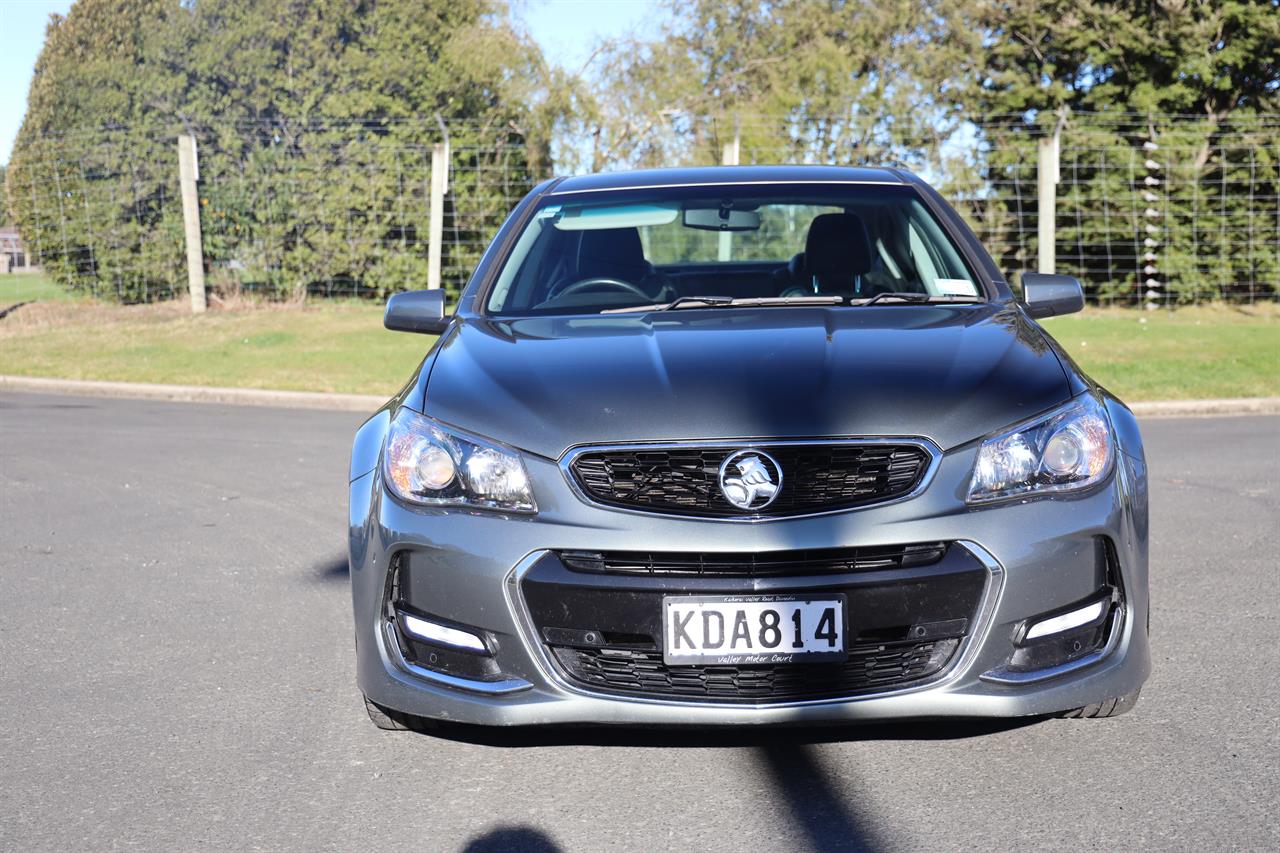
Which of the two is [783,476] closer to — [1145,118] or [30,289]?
[30,289]

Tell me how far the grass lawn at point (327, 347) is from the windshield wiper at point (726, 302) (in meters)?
7.36

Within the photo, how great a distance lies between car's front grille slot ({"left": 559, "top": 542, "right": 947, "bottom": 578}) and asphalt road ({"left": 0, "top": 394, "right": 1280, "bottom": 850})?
53 cm

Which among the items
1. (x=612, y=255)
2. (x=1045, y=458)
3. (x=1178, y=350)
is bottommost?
(x=1178, y=350)

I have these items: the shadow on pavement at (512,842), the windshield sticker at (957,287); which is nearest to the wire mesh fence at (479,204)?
the windshield sticker at (957,287)

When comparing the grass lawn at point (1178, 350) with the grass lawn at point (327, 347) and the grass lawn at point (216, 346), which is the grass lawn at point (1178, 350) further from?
the grass lawn at point (216, 346)

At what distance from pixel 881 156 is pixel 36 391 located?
38.4ft

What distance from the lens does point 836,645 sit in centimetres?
327

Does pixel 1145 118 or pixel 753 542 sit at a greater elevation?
pixel 1145 118

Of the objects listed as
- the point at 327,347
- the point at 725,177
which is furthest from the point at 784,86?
the point at 725,177

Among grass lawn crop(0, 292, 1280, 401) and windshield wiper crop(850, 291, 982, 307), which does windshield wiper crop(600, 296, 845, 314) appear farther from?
grass lawn crop(0, 292, 1280, 401)

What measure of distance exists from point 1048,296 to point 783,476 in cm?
185

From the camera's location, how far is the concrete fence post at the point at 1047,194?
1642cm

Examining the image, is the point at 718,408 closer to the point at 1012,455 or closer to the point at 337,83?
the point at 1012,455

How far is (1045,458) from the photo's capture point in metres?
3.46
